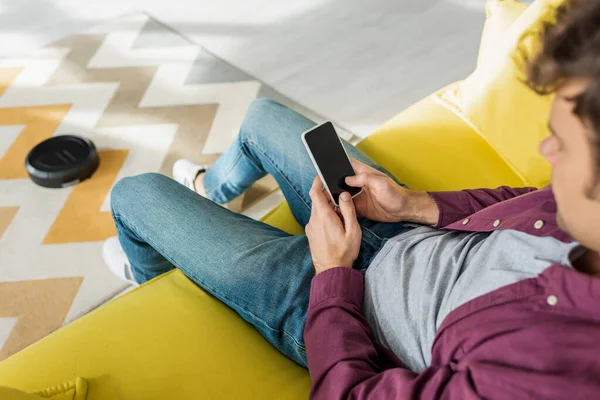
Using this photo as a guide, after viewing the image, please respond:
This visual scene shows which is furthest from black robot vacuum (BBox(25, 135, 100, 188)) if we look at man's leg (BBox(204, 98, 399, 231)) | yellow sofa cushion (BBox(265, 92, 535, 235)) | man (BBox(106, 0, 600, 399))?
yellow sofa cushion (BBox(265, 92, 535, 235))

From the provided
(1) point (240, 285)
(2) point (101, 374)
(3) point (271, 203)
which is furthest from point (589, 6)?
(3) point (271, 203)

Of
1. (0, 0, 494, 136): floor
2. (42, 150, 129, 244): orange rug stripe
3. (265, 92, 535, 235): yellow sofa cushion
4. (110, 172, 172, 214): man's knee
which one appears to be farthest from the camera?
(0, 0, 494, 136): floor

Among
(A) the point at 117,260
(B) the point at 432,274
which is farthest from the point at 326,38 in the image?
(B) the point at 432,274

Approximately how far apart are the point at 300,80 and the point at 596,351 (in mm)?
1795

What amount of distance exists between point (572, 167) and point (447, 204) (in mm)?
418

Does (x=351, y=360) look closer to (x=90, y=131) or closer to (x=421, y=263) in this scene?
(x=421, y=263)

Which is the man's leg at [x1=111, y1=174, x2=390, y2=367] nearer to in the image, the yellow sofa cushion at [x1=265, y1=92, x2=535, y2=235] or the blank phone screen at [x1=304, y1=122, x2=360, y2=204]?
the blank phone screen at [x1=304, y1=122, x2=360, y2=204]

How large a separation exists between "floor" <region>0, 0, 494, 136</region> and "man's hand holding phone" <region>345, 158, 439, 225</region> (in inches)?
39.1

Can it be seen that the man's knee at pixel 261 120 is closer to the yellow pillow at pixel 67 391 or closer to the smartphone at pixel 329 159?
the smartphone at pixel 329 159

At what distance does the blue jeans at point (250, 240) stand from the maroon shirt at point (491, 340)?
0.08 metres

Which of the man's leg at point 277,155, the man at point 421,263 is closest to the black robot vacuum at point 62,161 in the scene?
the man's leg at point 277,155

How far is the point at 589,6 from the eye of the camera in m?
0.55

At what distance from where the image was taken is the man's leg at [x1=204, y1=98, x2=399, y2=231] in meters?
1.14

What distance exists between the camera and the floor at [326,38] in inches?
85.0
